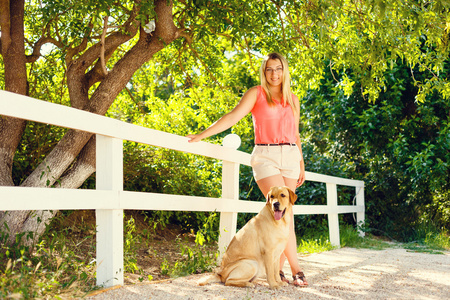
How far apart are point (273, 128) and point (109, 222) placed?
66.8 inches

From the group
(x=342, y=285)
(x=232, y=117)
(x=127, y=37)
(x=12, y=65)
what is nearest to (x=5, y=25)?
(x=12, y=65)

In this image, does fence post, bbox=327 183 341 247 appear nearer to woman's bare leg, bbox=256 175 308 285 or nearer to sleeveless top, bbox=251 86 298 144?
woman's bare leg, bbox=256 175 308 285

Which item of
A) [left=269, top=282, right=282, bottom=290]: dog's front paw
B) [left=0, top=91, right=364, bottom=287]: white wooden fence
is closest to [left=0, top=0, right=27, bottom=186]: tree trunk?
[left=0, top=91, right=364, bottom=287]: white wooden fence

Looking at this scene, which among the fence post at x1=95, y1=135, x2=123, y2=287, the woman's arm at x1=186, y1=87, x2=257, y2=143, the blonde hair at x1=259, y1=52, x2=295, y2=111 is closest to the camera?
the fence post at x1=95, y1=135, x2=123, y2=287

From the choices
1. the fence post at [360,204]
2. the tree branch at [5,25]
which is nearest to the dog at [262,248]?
the tree branch at [5,25]

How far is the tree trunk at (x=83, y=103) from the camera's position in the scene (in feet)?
17.4

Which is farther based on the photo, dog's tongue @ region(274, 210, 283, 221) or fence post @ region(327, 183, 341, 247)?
fence post @ region(327, 183, 341, 247)

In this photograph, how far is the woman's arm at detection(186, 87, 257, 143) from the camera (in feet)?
14.8

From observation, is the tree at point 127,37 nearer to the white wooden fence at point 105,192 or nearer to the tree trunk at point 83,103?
the tree trunk at point 83,103

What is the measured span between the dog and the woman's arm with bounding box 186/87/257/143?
75 cm

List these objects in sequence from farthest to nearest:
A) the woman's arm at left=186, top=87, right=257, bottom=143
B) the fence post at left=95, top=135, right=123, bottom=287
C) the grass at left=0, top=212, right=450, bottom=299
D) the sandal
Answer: the woman's arm at left=186, top=87, right=257, bottom=143
the sandal
the fence post at left=95, top=135, right=123, bottom=287
the grass at left=0, top=212, right=450, bottom=299

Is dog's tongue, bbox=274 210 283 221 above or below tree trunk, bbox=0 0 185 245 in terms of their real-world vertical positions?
below

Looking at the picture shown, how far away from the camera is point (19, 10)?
596 centimetres

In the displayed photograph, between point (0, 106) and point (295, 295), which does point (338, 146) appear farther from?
point (0, 106)
